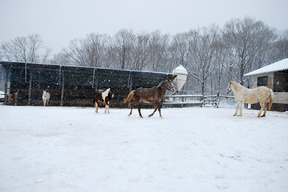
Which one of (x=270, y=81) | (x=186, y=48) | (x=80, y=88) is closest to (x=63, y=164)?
(x=80, y=88)

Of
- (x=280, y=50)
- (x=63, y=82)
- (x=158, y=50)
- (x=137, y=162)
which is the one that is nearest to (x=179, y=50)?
(x=158, y=50)

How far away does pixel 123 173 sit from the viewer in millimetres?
2459

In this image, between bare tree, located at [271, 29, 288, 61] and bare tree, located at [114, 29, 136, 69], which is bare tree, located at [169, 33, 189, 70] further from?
bare tree, located at [271, 29, 288, 61]

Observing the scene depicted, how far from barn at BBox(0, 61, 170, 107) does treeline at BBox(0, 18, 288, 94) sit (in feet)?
65.1

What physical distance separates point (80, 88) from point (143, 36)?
88.7 feet

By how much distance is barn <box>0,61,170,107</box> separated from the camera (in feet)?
41.7

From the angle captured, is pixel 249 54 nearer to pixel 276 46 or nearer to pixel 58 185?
pixel 276 46

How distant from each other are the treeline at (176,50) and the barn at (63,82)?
65.1 feet

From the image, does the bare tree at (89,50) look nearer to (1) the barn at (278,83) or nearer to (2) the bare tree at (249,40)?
(2) the bare tree at (249,40)

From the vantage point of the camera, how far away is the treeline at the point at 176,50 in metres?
27.5

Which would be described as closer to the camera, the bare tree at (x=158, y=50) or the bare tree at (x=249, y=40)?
the bare tree at (x=249, y=40)

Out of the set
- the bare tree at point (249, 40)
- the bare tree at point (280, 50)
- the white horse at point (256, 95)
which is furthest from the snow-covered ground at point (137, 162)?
the bare tree at point (280, 50)

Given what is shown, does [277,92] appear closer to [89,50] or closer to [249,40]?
[249,40]

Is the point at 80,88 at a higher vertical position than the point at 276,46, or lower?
lower
